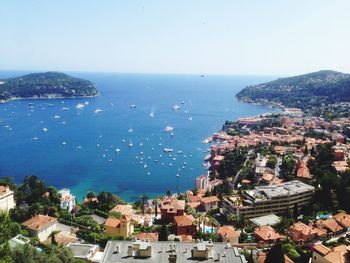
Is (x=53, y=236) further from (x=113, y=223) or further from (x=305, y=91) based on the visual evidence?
(x=305, y=91)

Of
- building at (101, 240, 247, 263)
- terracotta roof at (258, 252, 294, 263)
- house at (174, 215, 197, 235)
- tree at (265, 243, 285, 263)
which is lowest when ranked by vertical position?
house at (174, 215, 197, 235)

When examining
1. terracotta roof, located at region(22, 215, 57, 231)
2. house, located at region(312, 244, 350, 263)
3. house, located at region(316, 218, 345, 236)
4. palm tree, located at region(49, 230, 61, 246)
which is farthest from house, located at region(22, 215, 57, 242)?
house, located at region(316, 218, 345, 236)

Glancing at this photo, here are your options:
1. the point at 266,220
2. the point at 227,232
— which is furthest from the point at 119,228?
the point at 266,220

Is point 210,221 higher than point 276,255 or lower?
lower

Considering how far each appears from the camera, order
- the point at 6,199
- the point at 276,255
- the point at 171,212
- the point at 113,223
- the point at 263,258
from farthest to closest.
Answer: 1. the point at 6,199
2. the point at 171,212
3. the point at 113,223
4. the point at 263,258
5. the point at 276,255

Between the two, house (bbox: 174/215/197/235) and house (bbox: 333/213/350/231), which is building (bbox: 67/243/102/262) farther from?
house (bbox: 333/213/350/231)

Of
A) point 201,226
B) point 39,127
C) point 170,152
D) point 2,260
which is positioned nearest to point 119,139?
point 170,152

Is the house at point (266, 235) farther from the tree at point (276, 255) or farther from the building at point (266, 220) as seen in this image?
the tree at point (276, 255)

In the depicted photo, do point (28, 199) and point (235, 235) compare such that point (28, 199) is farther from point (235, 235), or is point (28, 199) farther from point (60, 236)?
point (235, 235)
